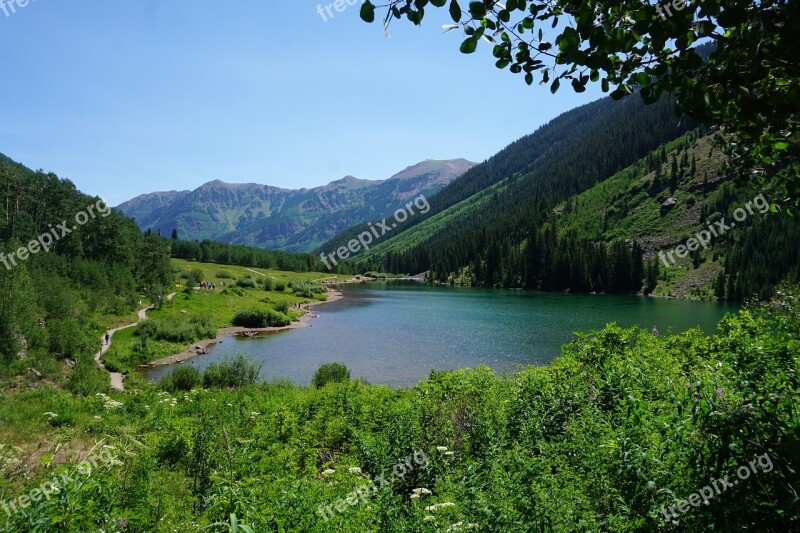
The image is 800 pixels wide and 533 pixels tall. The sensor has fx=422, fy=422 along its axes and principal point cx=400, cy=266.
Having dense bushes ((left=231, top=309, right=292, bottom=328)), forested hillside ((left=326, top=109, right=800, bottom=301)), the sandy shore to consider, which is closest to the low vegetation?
the sandy shore

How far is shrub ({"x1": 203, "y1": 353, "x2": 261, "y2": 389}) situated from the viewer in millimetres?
27786

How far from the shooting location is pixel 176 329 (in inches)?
1850

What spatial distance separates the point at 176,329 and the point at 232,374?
23270mm

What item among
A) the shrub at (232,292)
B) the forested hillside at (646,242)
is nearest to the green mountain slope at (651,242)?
the forested hillside at (646,242)

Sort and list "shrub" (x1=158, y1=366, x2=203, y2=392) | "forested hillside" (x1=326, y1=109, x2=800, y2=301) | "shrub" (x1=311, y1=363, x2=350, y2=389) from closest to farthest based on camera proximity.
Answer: "shrub" (x1=158, y1=366, x2=203, y2=392), "shrub" (x1=311, y1=363, x2=350, y2=389), "forested hillside" (x1=326, y1=109, x2=800, y2=301)

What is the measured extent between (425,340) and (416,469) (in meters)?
40.2

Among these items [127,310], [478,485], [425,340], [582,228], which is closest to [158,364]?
[127,310]

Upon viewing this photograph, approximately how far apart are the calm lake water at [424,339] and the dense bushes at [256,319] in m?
5.64
